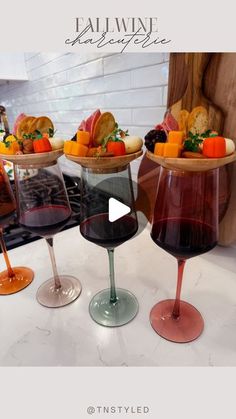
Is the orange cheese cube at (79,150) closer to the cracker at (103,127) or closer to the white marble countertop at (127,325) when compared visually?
the cracker at (103,127)

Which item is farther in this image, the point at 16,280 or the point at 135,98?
the point at 135,98

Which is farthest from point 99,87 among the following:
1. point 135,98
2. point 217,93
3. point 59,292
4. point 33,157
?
point 59,292

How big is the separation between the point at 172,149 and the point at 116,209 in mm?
167

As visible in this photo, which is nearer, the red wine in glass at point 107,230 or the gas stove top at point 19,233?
the red wine in glass at point 107,230

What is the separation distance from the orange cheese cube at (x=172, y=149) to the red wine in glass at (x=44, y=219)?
0.26 m

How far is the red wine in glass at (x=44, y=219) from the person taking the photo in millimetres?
478

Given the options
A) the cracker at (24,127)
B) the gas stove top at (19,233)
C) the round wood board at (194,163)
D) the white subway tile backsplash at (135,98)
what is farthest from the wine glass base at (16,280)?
the white subway tile backsplash at (135,98)

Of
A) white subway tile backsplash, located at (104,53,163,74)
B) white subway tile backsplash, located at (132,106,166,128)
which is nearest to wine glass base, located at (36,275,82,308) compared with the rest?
white subway tile backsplash, located at (132,106,166,128)

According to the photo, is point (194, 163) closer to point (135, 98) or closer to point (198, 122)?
point (198, 122)

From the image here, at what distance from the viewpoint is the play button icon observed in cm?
46

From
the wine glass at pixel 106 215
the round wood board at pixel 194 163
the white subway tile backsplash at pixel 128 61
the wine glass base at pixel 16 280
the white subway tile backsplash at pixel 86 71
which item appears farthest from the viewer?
the white subway tile backsplash at pixel 86 71

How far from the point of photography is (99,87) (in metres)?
0.91
